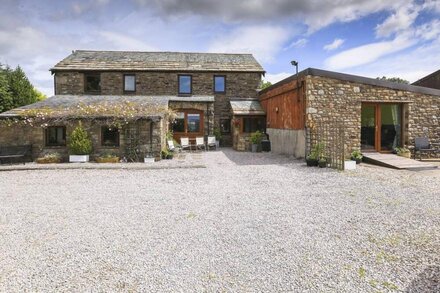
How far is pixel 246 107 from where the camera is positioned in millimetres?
19281

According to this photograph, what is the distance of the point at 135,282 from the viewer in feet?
Answer: 10.7

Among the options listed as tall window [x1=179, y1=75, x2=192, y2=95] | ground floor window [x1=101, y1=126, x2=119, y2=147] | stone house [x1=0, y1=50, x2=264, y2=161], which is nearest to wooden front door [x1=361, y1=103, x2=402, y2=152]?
stone house [x1=0, y1=50, x2=264, y2=161]

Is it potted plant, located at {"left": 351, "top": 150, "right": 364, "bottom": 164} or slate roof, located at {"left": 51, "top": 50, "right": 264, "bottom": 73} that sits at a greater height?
slate roof, located at {"left": 51, "top": 50, "right": 264, "bottom": 73}

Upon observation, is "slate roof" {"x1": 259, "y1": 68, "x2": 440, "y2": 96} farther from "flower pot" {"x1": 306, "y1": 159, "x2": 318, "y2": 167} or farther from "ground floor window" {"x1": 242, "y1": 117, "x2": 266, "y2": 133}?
"ground floor window" {"x1": 242, "y1": 117, "x2": 266, "y2": 133}

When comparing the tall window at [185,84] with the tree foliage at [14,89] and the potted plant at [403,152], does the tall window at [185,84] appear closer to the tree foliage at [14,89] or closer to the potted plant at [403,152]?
the potted plant at [403,152]

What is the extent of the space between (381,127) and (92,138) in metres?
13.8

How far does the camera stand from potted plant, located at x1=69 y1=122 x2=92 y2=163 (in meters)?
13.3

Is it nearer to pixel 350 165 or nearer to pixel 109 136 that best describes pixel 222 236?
pixel 350 165

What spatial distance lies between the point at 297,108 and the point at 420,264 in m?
10.6

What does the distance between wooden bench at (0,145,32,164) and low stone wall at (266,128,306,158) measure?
12.6 m

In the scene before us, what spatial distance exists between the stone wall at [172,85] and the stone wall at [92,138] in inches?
302

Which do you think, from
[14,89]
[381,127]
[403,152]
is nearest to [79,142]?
[381,127]

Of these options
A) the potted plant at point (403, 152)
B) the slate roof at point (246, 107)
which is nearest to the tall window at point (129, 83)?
the slate roof at point (246, 107)

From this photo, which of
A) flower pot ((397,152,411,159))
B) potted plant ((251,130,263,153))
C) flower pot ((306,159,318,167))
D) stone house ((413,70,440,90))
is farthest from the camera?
stone house ((413,70,440,90))
